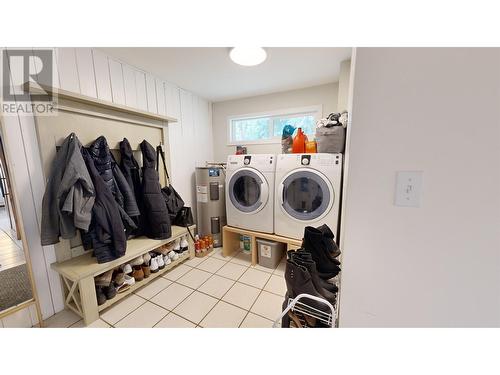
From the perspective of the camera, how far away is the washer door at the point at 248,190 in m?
1.83

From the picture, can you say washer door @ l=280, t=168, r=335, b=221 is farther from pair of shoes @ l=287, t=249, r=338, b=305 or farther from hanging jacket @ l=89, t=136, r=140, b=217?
hanging jacket @ l=89, t=136, r=140, b=217

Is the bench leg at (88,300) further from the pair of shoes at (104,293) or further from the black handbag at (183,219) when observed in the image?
the black handbag at (183,219)

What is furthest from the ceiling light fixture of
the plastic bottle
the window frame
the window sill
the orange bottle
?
the window sill

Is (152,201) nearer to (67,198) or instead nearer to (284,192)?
(67,198)

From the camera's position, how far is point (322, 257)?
3.20 feet

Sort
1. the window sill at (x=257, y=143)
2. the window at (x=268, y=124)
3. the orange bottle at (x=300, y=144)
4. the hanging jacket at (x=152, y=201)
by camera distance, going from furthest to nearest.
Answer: the window sill at (x=257, y=143) → the window at (x=268, y=124) → the orange bottle at (x=300, y=144) → the hanging jacket at (x=152, y=201)

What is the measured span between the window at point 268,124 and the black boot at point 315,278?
183 centimetres

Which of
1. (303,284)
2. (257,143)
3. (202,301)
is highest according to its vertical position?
(257,143)

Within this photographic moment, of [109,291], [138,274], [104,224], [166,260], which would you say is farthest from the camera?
[166,260]

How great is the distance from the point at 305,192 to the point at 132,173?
164 centimetres

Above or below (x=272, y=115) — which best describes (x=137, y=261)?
below

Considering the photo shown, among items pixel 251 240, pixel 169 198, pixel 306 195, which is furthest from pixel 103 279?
pixel 306 195

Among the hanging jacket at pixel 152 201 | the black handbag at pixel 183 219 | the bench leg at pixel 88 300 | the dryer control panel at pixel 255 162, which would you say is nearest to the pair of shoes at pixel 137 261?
the hanging jacket at pixel 152 201
